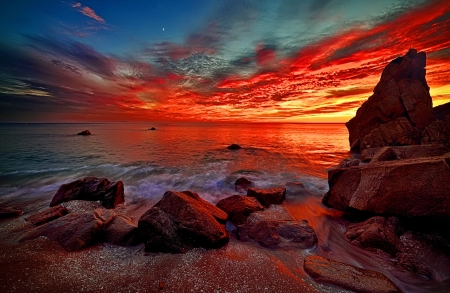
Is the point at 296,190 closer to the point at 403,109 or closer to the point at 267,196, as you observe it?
the point at 267,196

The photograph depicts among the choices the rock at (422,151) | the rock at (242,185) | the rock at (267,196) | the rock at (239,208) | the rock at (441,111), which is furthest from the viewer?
the rock at (441,111)

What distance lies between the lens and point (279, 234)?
529cm

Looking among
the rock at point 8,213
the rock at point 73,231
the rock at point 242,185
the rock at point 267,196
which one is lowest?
the rock at point 242,185

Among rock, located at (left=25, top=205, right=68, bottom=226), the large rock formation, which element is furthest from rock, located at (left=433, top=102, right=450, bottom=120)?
rock, located at (left=25, top=205, right=68, bottom=226)

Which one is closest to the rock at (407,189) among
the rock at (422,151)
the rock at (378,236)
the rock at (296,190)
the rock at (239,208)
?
the rock at (378,236)

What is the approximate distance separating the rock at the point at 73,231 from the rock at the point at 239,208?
4.05 metres

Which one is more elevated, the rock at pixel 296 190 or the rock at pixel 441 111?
the rock at pixel 441 111

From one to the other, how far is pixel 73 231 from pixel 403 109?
27.9 meters

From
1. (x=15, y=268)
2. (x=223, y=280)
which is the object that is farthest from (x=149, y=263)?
(x=15, y=268)

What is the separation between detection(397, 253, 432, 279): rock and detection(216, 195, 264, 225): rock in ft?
13.6

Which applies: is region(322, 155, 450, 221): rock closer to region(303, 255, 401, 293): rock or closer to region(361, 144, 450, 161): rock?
region(303, 255, 401, 293): rock

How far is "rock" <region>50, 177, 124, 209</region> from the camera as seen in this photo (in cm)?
770

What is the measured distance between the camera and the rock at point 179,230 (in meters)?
4.57

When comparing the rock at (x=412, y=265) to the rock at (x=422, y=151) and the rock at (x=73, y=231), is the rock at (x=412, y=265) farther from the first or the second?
the rock at (x=73, y=231)
